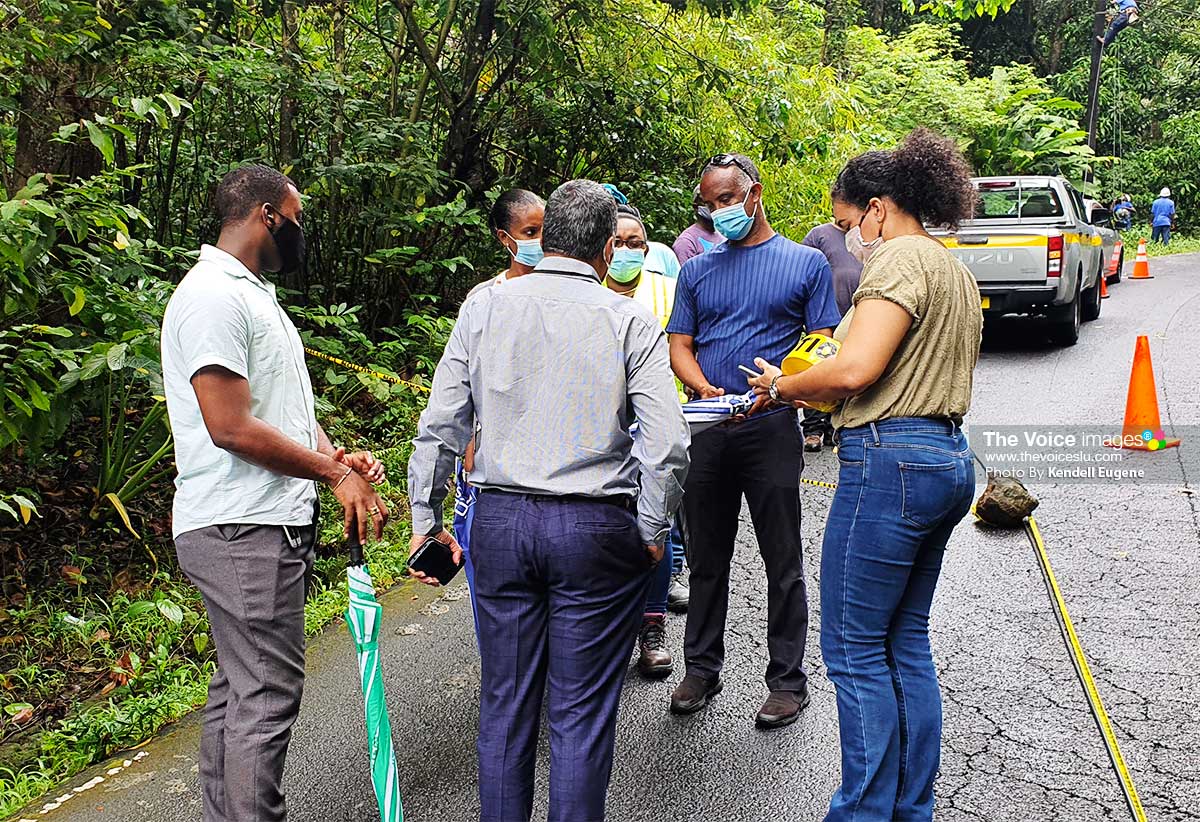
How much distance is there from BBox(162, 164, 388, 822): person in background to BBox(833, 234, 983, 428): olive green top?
1616 mm

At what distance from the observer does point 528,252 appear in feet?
14.6

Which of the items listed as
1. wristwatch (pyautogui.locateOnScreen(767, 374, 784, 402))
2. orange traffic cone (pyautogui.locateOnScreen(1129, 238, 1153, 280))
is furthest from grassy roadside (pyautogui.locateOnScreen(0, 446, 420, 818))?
orange traffic cone (pyautogui.locateOnScreen(1129, 238, 1153, 280))

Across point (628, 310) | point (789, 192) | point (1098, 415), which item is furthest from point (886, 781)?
point (789, 192)

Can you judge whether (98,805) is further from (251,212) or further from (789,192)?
(789,192)

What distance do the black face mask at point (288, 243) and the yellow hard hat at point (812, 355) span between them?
159 cm

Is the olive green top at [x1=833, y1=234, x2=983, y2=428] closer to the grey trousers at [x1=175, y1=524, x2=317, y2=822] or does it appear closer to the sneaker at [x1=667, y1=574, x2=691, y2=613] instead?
the grey trousers at [x1=175, y1=524, x2=317, y2=822]

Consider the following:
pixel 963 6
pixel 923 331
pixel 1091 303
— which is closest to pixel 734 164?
pixel 923 331

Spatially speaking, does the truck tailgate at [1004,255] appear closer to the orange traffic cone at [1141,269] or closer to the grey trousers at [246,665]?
the grey trousers at [246,665]

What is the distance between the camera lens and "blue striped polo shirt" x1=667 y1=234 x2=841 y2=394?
4.34 m

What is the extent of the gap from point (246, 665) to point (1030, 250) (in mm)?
11006

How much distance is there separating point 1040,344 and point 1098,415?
166 inches

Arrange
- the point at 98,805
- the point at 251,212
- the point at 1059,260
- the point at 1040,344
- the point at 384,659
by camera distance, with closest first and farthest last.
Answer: the point at 251,212 < the point at 98,805 < the point at 384,659 < the point at 1059,260 < the point at 1040,344

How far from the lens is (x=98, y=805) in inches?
153

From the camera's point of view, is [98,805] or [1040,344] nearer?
[98,805]
